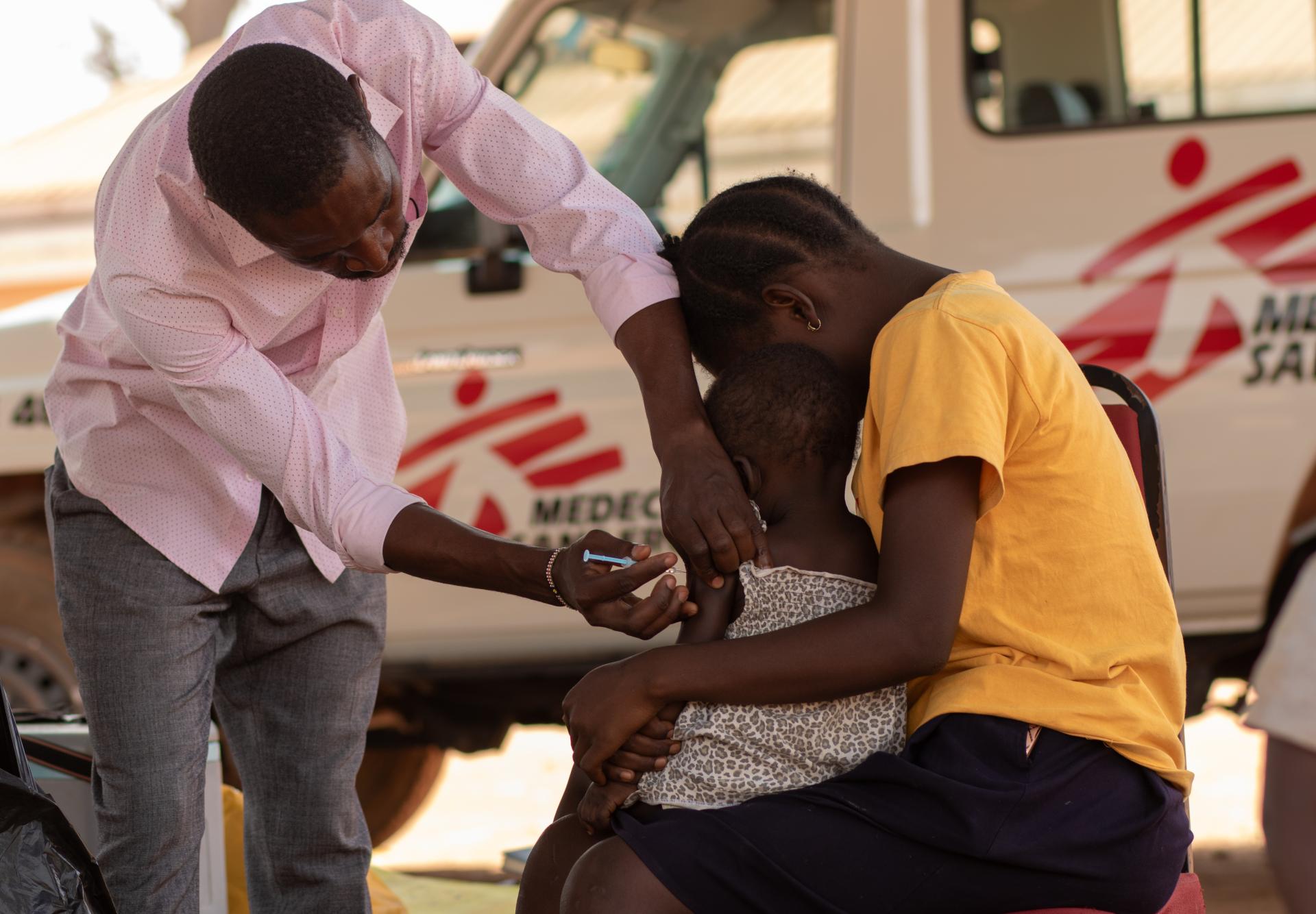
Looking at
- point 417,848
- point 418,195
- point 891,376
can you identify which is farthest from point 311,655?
point 417,848

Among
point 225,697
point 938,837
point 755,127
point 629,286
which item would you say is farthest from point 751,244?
point 755,127

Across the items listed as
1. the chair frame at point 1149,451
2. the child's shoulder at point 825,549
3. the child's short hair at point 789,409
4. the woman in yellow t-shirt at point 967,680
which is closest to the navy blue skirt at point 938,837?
the woman in yellow t-shirt at point 967,680

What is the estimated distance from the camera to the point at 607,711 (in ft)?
5.80

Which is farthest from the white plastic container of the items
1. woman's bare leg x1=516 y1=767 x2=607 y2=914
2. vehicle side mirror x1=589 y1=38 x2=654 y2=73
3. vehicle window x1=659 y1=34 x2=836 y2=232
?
vehicle side mirror x1=589 y1=38 x2=654 y2=73

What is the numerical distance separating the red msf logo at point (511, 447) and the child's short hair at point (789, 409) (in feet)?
6.03

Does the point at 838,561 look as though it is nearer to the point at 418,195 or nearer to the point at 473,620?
the point at 418,195

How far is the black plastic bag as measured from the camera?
185cm

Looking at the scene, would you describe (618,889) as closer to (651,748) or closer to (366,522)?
(651,748)

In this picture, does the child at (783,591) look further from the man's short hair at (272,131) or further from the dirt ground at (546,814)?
the dirt ground at (546,814)

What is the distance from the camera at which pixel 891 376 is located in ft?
5.75

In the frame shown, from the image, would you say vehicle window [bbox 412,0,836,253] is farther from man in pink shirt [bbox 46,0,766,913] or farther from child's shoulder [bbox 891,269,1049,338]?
child's shoulder [bbox 891,269,1049,338]

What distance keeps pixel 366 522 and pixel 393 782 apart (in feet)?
8.37

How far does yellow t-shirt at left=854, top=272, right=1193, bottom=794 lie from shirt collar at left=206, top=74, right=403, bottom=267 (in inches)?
29.6

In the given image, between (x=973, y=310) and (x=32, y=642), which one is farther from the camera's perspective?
(x=32, y=642)
